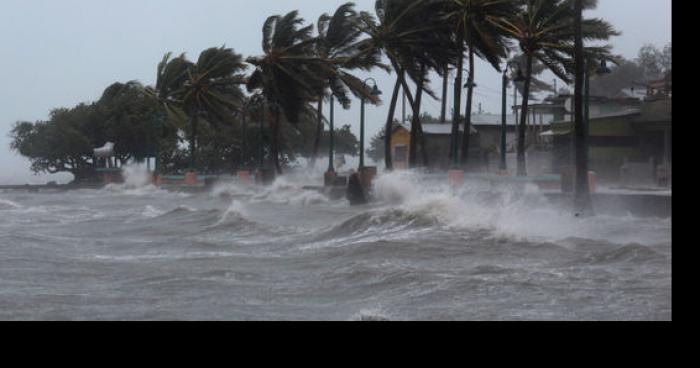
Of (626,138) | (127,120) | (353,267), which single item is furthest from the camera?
(127,120)

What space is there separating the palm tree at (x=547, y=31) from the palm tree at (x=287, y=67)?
1151 centimetres

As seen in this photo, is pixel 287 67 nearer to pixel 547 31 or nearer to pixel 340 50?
pixel 340 50

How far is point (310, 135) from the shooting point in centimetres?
6962

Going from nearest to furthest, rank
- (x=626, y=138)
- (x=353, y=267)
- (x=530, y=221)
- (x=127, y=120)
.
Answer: (x=353, y=267) < (x=530, y=221) < (x=626, y=138) < (x=127, y=120)

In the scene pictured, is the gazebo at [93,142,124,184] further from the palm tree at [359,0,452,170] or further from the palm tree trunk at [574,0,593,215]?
the palm tree trunk at [574,0,593,215]

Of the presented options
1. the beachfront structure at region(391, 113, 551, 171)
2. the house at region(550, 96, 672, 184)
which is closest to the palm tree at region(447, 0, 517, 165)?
the house at region(550, 96, 672, 184)

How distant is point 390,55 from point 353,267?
25.8 metres

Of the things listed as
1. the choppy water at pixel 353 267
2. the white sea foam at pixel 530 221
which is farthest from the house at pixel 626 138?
the choppy water at pixel 353 267

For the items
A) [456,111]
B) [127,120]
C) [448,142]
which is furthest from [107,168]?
[456,111]

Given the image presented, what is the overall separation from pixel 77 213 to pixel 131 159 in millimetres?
33487

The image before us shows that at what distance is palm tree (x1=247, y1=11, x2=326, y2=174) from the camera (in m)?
43.5

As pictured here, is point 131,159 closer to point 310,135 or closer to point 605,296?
point 310,135

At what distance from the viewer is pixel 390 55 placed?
37344 mm
